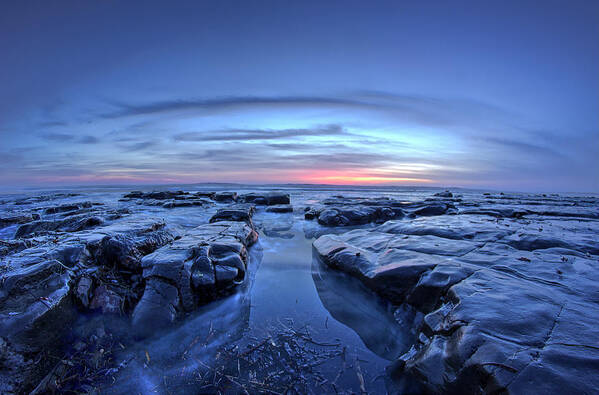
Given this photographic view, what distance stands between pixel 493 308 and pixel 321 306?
2275 millimetres

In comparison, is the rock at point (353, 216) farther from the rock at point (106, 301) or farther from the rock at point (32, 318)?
the rock at point (32, 318)

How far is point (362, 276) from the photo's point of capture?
14.2 feet

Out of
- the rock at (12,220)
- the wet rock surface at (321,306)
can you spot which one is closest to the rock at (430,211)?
the wet rock surface at (321,306)

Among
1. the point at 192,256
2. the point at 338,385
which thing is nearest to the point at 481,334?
the point at 338,385

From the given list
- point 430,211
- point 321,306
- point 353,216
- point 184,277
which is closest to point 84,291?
point 184,277

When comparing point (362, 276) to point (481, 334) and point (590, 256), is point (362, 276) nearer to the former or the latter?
point (481, 334)

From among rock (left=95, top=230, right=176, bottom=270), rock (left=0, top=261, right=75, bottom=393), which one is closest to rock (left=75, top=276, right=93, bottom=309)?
rock (left=0, top=261, right=75, bottom=393)

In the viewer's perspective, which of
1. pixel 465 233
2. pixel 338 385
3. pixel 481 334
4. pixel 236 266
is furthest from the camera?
pixel 465 233

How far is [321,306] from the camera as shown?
3.96 metres

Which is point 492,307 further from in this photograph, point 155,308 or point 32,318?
point 32,318

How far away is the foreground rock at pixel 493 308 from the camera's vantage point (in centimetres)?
180

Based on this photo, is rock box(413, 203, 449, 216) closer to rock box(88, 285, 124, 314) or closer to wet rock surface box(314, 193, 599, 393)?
wet rock surface box(314, 193, 599, 393)

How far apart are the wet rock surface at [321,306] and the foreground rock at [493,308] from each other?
0.01 meters

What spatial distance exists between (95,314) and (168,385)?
177cm
